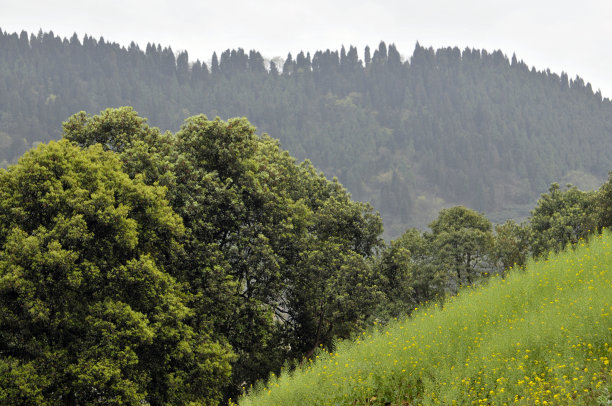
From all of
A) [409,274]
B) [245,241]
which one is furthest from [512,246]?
[245,241]

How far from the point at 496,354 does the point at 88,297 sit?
1488 centimetres

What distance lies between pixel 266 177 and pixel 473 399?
19547 mm

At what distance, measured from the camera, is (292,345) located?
34.2 metres

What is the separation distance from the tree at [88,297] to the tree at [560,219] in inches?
1463

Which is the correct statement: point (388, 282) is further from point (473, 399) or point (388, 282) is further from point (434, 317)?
point (473, 399)

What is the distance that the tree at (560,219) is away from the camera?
4933 cm

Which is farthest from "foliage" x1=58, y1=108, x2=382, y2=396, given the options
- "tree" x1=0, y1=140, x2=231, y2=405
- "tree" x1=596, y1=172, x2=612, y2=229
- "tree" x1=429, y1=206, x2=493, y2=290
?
"tree" x1=429, y1=206, x2=493, y2=290

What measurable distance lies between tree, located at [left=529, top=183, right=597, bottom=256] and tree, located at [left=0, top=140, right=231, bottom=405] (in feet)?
122

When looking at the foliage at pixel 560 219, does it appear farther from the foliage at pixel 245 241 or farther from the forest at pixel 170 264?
the foliage at pixel 245 241

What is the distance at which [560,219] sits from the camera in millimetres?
51062

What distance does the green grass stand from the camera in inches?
434

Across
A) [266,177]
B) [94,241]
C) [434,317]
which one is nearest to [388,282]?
[266,177]

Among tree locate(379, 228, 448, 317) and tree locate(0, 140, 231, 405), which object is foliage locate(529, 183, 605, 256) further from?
tree locate(0, 140, 231, 405)

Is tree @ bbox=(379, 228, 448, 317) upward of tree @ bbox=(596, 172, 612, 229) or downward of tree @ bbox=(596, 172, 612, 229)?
downward
